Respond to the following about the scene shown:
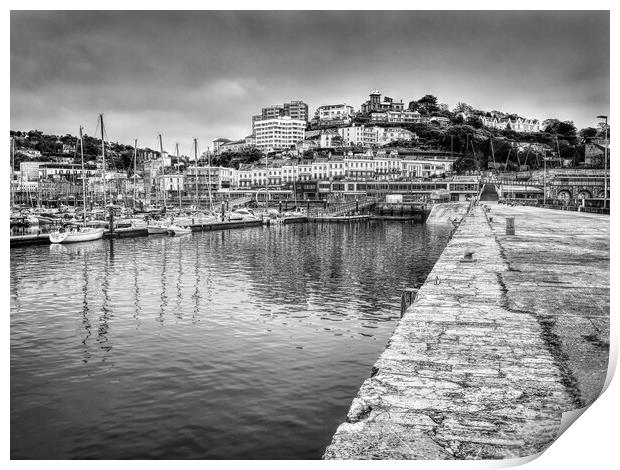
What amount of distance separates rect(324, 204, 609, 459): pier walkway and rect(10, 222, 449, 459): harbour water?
6.03 feet

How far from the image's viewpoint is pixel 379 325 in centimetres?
1331

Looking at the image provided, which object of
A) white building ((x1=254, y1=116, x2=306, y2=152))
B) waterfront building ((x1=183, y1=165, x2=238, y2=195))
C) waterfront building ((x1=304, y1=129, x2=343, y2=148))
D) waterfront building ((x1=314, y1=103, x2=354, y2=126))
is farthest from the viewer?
waterfront building ((x1=314, y1=103, x2=354, y2=126))

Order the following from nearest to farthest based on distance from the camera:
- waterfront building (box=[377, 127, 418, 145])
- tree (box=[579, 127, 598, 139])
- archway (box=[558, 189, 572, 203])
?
1. tree (box=[579, 127, 598, 139])
2. archway (box=[558, 189, 572, 203])
3. waterfront building (box=[377, 127, 418, 145])

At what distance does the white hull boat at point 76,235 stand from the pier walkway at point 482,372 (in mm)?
31090

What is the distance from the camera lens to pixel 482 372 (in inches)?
215

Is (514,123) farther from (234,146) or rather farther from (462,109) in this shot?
(234,146)

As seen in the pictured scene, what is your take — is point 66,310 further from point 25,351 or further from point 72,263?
point 72,263

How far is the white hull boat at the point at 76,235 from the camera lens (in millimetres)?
35812

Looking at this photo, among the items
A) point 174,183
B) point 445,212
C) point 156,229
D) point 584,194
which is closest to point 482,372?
point 156,229

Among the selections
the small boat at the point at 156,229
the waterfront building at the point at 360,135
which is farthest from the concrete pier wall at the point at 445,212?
the waterfront building at the point at 360,135

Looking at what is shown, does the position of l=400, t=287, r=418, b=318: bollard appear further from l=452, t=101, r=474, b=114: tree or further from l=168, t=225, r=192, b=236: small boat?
l=452, t=101, r=474, b=114: tree

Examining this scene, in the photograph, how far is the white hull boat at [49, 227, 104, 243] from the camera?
35812mm

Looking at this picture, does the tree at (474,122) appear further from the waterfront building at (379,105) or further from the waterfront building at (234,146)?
the waterfront building at (234,146)

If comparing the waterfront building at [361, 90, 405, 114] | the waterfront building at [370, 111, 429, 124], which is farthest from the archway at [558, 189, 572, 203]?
the waterfront building at [361, 90, 405, 114]
